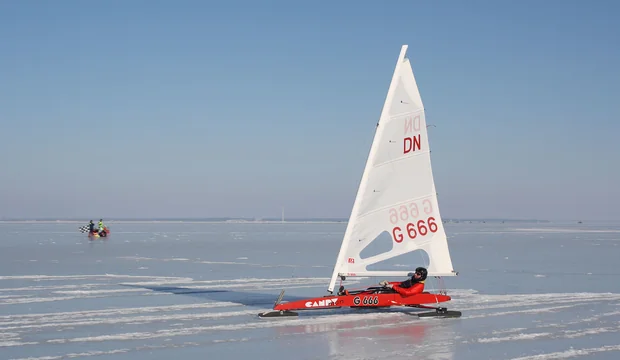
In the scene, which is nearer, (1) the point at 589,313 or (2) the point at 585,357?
(2) the point at 585,357

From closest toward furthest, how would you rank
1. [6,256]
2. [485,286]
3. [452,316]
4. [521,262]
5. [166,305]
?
1. [452,316]
2. [166,305]
3. [485,286]
4. [521,262]
5. [6,256]

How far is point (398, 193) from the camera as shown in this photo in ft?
43.7

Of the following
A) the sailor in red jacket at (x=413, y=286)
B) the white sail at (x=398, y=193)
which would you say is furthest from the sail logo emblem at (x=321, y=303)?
the sailor in red jacket at (x=413, y=286)

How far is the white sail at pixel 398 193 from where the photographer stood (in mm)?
13039

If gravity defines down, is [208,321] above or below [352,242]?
below

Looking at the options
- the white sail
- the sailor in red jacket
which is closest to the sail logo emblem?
the white sail

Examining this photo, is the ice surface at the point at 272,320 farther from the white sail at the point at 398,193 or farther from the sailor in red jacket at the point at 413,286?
the white sail at the point at 398,193

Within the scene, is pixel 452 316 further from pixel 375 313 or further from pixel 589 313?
pixel 589 313

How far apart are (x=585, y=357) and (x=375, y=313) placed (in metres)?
4.70

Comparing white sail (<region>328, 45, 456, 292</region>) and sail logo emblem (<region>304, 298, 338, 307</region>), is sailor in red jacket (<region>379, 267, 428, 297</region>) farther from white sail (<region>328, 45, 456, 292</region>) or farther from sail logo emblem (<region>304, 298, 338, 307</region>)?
sail logo emblem (<region>304, 298, 338, 307</region>)

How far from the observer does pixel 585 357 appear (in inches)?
381

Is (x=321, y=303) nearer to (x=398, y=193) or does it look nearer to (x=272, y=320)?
(x=272, y=320)

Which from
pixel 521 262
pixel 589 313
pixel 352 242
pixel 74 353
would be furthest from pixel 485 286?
pixel 74 353

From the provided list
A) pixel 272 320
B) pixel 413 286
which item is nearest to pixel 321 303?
pixel 272 320
